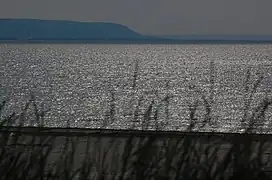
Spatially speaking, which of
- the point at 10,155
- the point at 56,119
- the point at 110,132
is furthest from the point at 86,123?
the point at 10,155

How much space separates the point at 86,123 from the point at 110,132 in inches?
727

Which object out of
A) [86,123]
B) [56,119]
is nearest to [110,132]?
[86,123]

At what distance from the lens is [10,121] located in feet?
19.5

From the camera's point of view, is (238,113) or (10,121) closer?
(10,121)

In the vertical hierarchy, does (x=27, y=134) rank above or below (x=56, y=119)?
above

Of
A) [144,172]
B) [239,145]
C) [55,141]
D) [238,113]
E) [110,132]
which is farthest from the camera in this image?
[238,113]

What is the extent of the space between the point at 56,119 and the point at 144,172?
78.2ft

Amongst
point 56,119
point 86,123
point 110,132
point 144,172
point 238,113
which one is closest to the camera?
point 144,172

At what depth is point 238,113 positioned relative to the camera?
3142 cm

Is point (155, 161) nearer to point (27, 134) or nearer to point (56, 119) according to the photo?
point (27, 134)

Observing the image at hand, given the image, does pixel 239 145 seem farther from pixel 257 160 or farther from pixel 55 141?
pixel 55 141

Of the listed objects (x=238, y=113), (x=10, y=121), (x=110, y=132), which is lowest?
(x=238, y=113)

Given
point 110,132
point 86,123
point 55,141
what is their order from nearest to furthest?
point 55,141 → point 110,132 → point 86,123

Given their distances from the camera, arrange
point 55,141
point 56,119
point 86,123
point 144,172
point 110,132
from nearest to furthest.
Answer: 1. point 144,172
2. point 55,141
3. point 110,132
4. point 86,123
5. point 56,119
